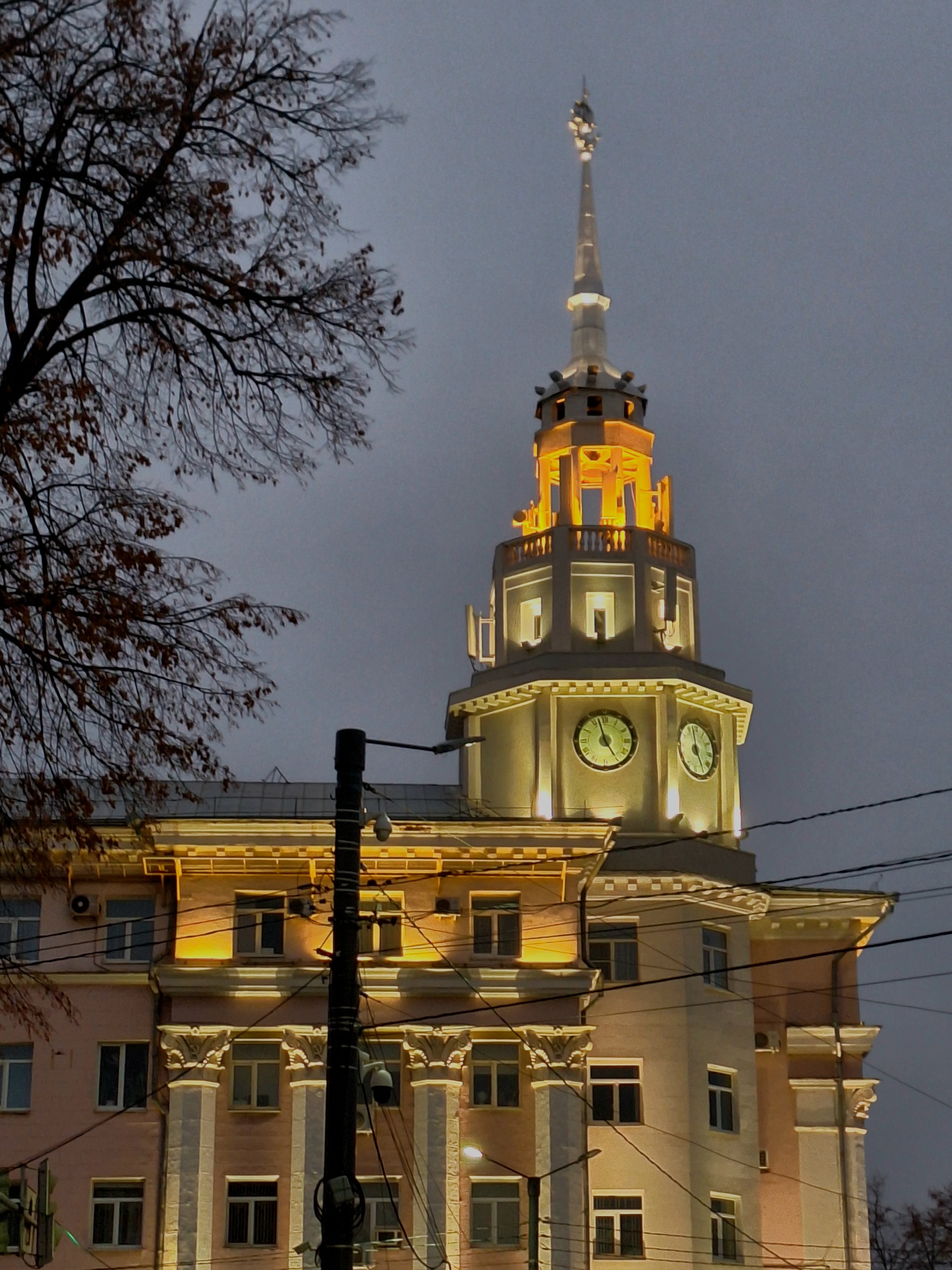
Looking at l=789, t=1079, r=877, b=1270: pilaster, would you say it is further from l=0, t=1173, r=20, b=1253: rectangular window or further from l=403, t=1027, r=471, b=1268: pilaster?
l=0, t=1173, r=20, b=1253: rectangular window

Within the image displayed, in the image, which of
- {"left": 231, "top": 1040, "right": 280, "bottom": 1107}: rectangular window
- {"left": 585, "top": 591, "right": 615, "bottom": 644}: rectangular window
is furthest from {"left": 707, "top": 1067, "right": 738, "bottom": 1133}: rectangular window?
{"left": 585, "top": 591, "right": 615, "bottom": 644}: rectangular window

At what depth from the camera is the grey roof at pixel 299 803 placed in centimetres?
5578

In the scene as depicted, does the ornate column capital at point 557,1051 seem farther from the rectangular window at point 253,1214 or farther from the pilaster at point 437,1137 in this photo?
the rectangular window at point 253,1214

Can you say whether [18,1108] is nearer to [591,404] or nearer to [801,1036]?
[801,1036]

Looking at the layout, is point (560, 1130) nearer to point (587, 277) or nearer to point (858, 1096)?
point (858, 1096)

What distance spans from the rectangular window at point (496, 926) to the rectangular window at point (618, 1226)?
6.17 m

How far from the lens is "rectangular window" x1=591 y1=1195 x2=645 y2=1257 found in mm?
51781

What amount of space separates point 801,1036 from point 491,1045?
993cm

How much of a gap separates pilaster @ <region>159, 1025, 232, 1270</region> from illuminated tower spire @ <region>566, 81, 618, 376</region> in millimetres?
25534

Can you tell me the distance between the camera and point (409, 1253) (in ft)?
163

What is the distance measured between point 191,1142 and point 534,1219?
348 inches

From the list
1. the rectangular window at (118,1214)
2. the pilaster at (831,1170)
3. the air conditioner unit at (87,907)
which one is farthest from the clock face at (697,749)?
the rectangular window at (118,1214)

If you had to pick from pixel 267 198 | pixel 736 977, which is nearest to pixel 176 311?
pixel 267 198

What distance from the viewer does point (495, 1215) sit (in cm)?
5038
